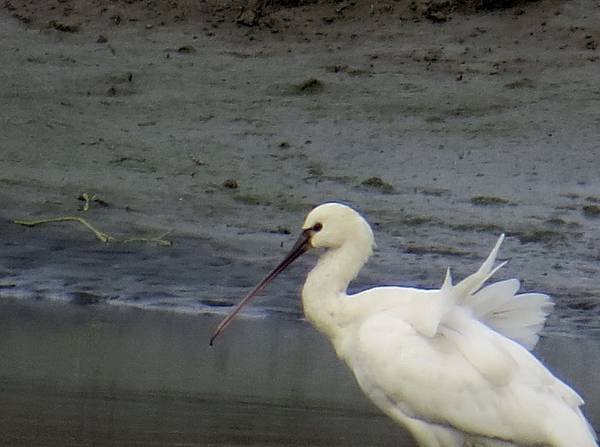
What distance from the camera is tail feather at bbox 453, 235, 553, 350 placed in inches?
311

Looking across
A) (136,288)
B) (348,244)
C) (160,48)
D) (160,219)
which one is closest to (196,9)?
(160,48)

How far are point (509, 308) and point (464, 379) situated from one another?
0.42 m

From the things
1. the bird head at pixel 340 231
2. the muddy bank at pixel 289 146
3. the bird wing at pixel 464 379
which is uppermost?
the bird head at pixel 340 231

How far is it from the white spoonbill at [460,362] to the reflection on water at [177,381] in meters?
0.54

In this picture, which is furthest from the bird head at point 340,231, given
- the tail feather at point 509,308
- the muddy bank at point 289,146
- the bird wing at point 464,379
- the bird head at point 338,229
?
the muddy bank at point 289,146

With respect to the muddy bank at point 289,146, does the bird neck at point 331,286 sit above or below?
above

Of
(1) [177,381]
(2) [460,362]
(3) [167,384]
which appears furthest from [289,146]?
(2) [460,362]

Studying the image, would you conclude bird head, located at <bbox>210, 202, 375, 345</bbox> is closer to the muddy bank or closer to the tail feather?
the tail feather

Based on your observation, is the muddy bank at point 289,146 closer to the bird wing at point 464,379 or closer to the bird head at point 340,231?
the bird head at point 340,231

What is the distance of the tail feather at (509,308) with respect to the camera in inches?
311

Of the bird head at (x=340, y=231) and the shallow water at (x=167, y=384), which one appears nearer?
the shallow water at (x=167, y=384)

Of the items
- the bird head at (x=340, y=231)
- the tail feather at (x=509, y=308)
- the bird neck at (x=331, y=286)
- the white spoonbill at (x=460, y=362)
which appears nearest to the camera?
the white spoonbill at (x=460, y=362)

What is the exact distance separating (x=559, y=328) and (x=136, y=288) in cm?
262

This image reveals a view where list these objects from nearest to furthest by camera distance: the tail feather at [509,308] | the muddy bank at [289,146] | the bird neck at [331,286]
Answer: the tail feather at [509,308] → the bird neck at [331,286] → the muddy bank at [289,146]
